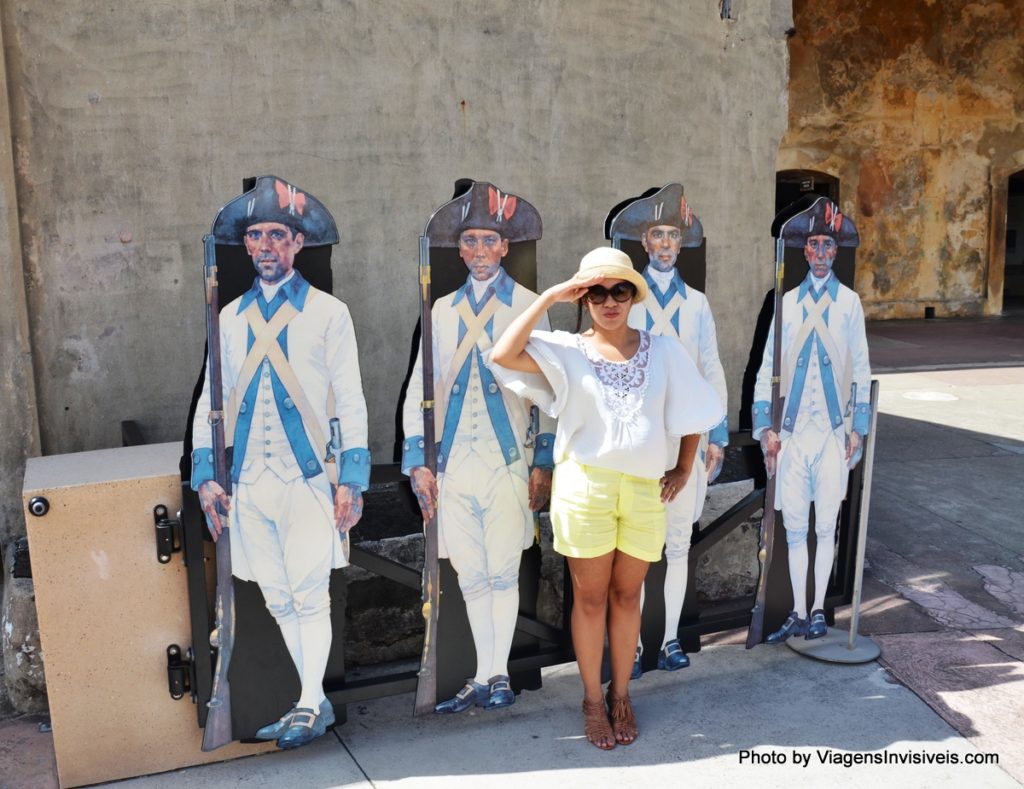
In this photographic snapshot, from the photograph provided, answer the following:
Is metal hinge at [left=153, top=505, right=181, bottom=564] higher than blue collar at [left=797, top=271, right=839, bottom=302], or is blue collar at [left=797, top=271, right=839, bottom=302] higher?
blue collar at [left=797, top=271, right=839, bottom=302]

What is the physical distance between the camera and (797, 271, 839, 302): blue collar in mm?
4184

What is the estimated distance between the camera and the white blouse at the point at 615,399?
339cm

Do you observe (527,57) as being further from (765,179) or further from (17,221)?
(17,221)

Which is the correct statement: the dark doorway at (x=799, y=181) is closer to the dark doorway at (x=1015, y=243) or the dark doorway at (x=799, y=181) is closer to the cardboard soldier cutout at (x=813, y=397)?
the dark doorway at (x=1015, y=243)

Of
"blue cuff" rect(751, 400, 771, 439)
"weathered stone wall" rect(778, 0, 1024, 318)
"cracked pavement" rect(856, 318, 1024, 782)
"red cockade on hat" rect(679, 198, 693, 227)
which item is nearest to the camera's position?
"red cockade on hat" rect(679, 198, 693, 227)

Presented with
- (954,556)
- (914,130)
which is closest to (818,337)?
(954,556)

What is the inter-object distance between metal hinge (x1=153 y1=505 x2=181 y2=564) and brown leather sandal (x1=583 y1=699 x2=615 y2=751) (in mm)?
1616

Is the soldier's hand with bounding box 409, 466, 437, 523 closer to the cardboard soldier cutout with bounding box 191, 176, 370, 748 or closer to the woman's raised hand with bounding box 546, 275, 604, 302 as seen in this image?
the cardboard soldier cutout with bounding box 191, 176, 370, 748

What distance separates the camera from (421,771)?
11.3 feet


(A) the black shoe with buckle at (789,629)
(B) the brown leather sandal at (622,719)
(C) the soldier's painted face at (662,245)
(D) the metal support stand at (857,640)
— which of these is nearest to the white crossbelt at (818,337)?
(D) the metal support stand at (857,640)

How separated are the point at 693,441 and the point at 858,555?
127 centimetres

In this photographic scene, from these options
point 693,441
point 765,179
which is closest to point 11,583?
point 693,441

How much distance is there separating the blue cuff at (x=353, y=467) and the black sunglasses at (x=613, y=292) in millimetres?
961

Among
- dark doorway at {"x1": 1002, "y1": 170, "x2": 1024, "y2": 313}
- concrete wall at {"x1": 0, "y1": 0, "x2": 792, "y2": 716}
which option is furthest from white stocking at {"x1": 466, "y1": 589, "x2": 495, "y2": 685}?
dark doorway at {"x1": 1002, "y1": 170, "x2": 1024, "y2": 313}
